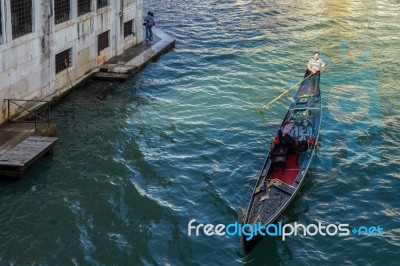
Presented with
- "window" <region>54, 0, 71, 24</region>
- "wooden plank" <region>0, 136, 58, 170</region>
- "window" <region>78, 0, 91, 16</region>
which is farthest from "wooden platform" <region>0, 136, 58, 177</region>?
"window" <region>78, 0, 91, 16</region>

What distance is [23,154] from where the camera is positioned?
22.3 meters

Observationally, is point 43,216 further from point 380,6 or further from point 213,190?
point 380,6

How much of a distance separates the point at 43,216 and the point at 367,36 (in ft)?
102

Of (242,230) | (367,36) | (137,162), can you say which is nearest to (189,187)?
(137,162)

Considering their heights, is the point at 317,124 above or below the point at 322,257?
above

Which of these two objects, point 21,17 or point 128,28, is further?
point 128,28

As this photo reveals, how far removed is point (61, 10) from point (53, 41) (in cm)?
184

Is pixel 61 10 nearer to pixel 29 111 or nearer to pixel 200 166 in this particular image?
pixel 29 111

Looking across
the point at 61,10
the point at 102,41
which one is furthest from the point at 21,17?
the point at 102,41

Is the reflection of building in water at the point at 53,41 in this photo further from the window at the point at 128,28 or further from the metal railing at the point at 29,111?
the window at the point at 128,28

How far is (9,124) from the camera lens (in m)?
25.2

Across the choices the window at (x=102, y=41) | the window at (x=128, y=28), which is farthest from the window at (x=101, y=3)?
the window at (x=128, y=28)

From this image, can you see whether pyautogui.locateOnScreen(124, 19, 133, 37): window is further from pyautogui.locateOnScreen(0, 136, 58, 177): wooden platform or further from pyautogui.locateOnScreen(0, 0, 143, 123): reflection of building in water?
pyautogui.locateOnScreen(0, 136, 58, 177): wooden platform

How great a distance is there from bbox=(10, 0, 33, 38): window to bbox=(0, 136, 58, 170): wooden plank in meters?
4.89
